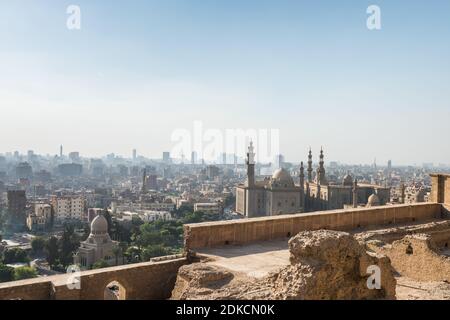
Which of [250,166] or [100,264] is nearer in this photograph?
[100,264]

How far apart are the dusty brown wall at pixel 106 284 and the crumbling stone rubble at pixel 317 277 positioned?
3.93ft

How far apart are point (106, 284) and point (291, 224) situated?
14.9 feet

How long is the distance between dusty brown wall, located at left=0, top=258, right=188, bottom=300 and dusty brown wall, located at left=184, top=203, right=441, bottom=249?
79 centimetres

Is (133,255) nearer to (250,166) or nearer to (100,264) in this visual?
(100,264)

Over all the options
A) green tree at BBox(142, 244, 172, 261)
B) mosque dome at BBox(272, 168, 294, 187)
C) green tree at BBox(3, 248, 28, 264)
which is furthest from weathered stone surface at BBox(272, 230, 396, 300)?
mosque dome at BBox(272, 168, 294, 187)

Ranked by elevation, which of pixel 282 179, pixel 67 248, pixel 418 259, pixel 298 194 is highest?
pixel 418 259

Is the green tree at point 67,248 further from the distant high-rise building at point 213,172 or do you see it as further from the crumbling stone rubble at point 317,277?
A: the distant high-rise building at point 213,172

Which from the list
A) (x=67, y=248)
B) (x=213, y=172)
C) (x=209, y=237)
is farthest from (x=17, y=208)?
(x=213, y=172)

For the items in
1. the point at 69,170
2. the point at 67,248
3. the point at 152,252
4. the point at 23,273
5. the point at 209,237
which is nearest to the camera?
the point at 209,237

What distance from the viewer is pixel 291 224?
9.62m
